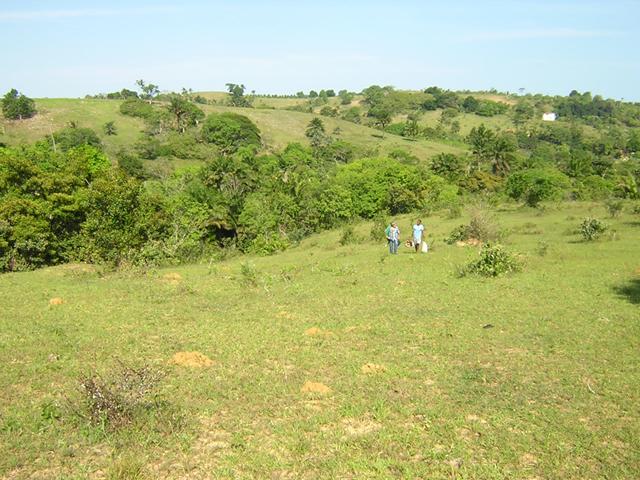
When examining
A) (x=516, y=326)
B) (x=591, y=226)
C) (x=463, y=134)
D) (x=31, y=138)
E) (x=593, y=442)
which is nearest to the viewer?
(x=593, y=442)

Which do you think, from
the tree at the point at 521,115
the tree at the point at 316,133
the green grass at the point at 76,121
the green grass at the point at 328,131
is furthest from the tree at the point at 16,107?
the tree at the point at 521,115

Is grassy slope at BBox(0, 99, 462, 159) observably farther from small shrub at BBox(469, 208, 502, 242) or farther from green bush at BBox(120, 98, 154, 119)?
small shrub at BBox(469, 208, 502, 242)

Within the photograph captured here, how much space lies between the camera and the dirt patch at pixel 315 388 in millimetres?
9156

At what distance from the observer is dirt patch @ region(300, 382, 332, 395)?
9.16 meters

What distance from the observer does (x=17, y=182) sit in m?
29.1

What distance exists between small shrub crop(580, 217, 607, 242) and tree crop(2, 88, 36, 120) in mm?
89728

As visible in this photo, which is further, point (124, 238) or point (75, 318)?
point (124, 238)

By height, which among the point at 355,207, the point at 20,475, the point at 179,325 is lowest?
the point at 355,207

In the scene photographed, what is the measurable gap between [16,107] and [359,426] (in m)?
97.2

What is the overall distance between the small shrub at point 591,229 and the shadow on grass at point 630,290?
28.1 ft

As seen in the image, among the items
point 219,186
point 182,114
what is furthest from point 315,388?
point 182,114

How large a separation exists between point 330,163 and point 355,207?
26.0 meters

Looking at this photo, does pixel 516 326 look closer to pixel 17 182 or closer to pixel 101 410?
pixel 101 410

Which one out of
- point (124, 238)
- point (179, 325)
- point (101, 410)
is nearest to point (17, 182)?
point (124, 238)
